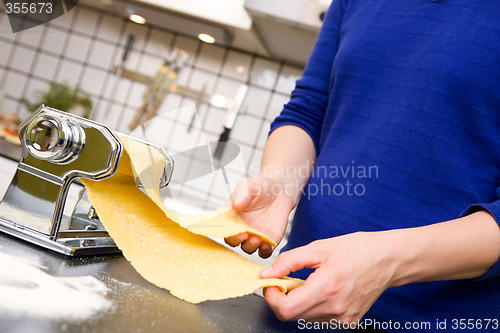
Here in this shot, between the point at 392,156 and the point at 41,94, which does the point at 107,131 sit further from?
the point at 41,94

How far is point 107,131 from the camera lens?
0.48m

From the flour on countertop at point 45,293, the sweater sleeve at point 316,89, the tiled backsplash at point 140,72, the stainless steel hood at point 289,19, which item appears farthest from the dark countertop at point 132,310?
the tiled backsplash at point 140,72

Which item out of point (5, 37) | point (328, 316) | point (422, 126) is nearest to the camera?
point (328, 316)

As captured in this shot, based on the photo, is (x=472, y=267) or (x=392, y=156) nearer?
(x=472, y=267)

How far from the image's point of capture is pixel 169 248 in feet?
1.67

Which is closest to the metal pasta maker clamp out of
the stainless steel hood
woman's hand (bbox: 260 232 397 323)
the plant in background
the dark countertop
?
the dark countertop

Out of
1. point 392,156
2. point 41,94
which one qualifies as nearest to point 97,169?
point 392,156

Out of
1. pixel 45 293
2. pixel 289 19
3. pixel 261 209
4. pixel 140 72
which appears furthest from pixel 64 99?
pixel 45 293

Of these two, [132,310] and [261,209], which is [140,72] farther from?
[132,310]

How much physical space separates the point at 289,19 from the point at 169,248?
1.21 meters

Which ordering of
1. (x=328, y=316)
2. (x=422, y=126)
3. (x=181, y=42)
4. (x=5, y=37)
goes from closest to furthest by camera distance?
(x=328, y=316)
(x=422, y=126)
(x=181, y=42)
(x=5, y=37)

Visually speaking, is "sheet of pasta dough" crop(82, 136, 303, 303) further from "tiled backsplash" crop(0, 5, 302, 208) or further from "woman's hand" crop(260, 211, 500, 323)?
"tiled backsplash" crop(0, 5, 302, 208)

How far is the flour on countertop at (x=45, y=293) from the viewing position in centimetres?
34

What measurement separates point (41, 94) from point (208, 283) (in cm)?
220
